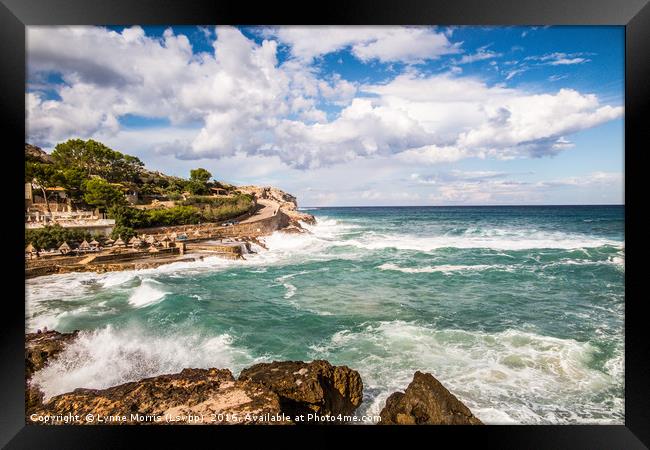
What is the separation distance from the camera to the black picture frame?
74.9 inches

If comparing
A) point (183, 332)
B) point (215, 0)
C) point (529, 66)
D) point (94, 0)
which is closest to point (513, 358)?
point (529, 66)

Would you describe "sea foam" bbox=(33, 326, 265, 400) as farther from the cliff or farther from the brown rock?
the cliff

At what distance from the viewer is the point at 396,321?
2953 millimetres

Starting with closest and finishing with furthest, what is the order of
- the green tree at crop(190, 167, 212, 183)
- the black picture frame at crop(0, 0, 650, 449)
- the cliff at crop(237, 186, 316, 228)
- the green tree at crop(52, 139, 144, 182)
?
1. the black picture frame at crop(0, 0, 650, 449)
2. the green tree at crop(52, 139, 144, 182)
3. the green tree at crop(190, 167, 212, 183)
4. the cliff at crop(237, 186, 316, 228)

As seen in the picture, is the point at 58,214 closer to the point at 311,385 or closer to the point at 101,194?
the point at 101,194

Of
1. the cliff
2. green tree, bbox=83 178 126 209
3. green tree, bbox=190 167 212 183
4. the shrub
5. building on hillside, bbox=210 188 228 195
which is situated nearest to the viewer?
the shrub

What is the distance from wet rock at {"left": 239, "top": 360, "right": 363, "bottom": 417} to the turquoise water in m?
0.19

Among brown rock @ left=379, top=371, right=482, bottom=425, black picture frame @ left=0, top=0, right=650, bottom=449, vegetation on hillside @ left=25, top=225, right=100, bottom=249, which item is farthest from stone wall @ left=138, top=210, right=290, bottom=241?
brown rock @ left=379, top=371, right=482, bottom=425

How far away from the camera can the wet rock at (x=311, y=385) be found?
6.94 feet

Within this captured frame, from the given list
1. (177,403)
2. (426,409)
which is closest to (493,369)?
(426,409)

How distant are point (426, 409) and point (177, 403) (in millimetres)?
1961

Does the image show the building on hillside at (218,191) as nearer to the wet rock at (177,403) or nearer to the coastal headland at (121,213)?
the coastal headland at (121,213)

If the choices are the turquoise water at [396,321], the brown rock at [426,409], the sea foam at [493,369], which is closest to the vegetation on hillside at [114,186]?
the turquoise water at [396,321]

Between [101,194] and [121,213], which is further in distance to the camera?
[121,213]
